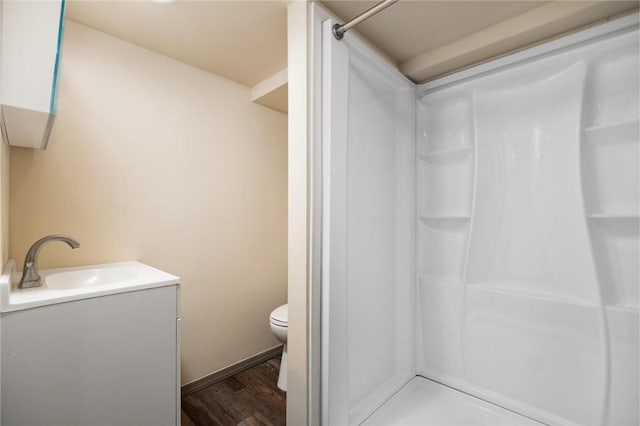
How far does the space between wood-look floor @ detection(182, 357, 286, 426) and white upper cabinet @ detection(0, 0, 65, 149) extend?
5.80ft

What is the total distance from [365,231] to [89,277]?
1.50m

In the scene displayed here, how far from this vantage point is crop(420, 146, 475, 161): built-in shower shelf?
6.04 ft

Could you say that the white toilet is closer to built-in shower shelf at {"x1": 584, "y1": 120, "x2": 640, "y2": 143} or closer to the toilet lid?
the toilet lid

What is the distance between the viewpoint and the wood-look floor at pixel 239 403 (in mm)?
1730

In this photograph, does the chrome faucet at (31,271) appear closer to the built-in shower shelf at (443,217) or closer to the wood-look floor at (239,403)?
the wood-look floor at (239,403)

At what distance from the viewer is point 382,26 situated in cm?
161

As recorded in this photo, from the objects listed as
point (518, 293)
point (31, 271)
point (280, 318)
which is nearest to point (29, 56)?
point (31, 271)

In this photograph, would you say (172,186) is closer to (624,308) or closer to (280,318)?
(280,318)

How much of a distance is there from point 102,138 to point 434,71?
6.89 feet

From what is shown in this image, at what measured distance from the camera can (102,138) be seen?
5.56 ft

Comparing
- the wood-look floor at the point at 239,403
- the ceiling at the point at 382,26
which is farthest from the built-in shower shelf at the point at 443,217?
the wood-look floor at the point at 239,403

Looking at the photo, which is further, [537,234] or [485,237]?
[485,237]

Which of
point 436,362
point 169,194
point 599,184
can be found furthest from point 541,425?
point 169,194

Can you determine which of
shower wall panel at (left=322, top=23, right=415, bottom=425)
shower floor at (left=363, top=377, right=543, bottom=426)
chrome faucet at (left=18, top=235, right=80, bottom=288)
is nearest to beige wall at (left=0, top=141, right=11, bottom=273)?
chrome faucet at (left=18, top=235, right=80, bottom=288)
